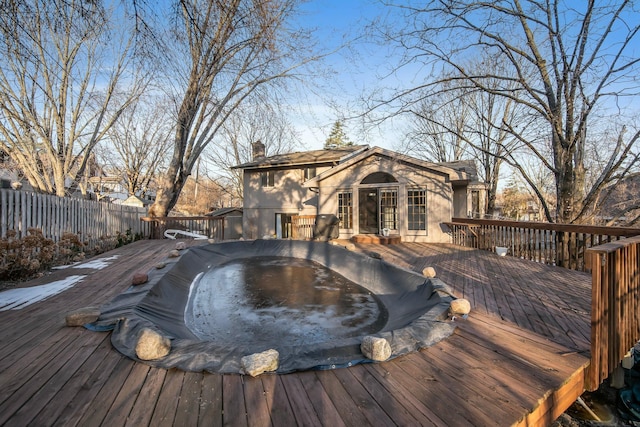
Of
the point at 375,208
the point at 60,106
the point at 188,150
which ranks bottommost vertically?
the point at 375,208

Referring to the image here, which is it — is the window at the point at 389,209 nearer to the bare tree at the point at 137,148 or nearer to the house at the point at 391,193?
the house at the point at 391,193

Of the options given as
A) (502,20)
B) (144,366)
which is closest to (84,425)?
(144,366)

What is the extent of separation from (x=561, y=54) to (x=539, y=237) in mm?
3848

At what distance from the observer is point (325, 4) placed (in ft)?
24.5

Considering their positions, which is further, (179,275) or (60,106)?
(60,106)

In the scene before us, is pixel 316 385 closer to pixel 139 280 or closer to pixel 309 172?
pixel 139 280

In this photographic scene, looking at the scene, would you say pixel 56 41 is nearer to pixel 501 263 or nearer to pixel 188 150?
pixel 188 150

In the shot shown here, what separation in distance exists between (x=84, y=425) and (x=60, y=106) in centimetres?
1278

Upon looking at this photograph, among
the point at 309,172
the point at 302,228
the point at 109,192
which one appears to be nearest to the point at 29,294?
the point at 302,228

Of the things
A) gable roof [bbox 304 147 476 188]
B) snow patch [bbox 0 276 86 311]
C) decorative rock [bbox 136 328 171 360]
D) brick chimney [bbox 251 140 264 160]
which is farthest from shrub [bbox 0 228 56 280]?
brick chimney [bbox 251 140 264 160]

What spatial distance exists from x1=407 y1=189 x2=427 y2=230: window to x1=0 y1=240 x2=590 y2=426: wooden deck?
21.8 ft

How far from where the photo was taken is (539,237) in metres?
5.49

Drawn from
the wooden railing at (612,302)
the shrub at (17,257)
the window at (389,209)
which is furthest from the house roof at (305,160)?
the wooden railing at (612,302)

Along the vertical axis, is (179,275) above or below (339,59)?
below
